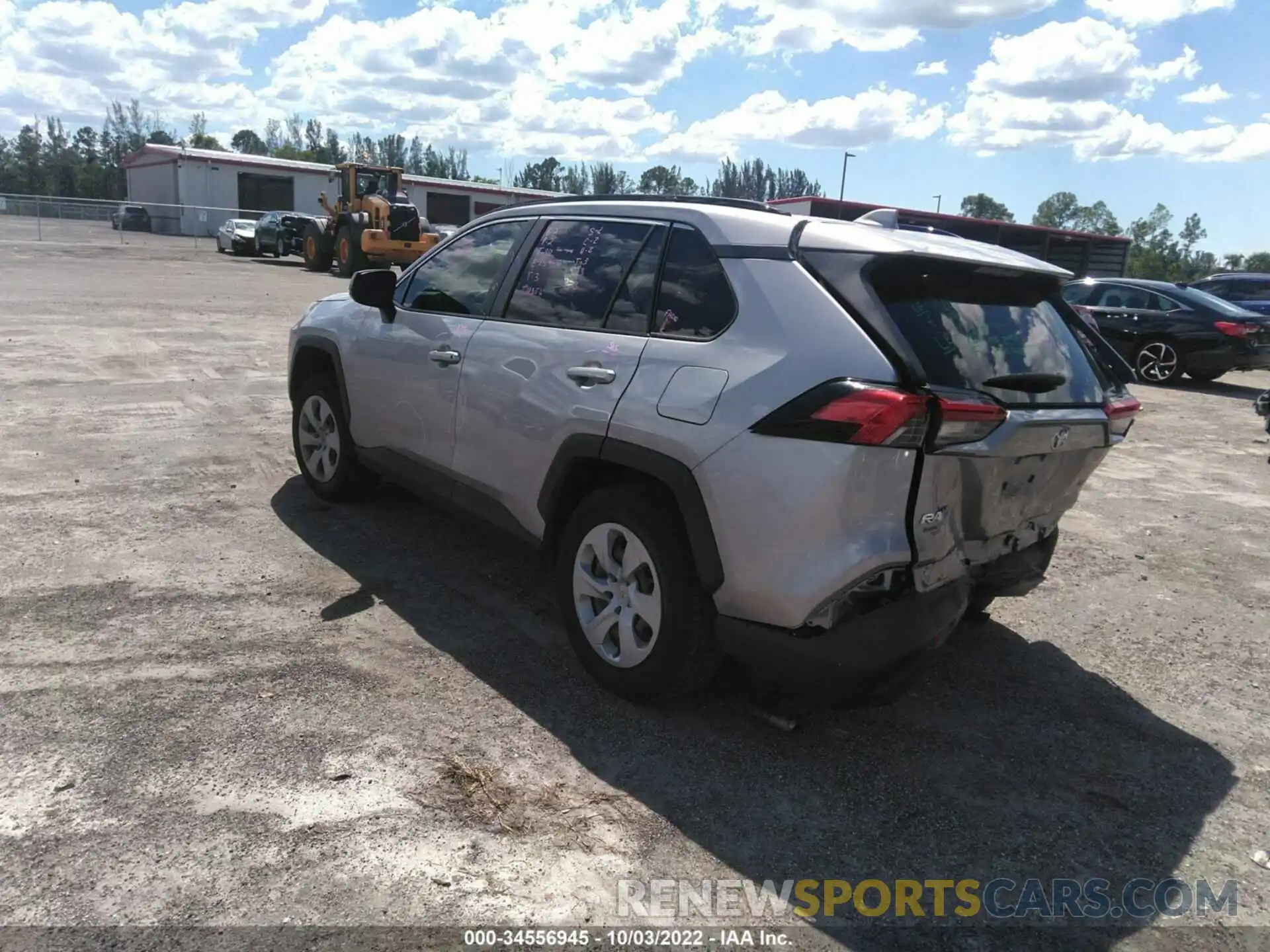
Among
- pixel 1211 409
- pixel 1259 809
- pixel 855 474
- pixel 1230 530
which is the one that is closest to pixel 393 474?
pixel 855 474

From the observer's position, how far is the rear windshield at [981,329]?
3047 mm

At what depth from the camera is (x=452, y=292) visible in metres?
4.72

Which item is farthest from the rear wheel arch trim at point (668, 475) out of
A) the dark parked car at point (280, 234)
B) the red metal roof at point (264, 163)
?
the red metal roof at point (264, 163)

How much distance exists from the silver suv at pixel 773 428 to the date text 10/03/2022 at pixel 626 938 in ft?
2.80

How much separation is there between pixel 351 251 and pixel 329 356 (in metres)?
21.8

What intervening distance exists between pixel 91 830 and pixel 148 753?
0.41 m

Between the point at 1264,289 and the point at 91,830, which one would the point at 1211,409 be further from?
the point at 91,830

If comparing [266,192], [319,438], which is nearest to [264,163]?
[266,192]

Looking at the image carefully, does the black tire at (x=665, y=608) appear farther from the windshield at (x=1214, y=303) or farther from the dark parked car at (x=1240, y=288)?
the dark parked car at (x=1240, y=288)

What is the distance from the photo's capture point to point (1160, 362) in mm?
14125

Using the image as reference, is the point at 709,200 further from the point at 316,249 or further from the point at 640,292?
the point at 316,249

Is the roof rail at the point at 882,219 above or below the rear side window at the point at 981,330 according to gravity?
above

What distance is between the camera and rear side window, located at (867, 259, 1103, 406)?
3.05 m

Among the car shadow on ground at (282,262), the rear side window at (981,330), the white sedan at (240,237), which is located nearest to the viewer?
the rear side window at (981,330)
